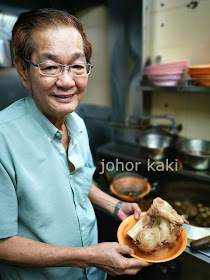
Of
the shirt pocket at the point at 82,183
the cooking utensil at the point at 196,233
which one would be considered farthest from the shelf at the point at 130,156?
the shirt pocket at the point at 82,183

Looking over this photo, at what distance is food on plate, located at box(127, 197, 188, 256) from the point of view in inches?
48.5

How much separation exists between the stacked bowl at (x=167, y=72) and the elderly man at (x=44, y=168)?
138 centimetres

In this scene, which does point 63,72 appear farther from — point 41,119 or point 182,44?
point 182,44

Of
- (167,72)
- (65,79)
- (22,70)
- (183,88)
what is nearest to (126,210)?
(65,79)

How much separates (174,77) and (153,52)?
71 cm

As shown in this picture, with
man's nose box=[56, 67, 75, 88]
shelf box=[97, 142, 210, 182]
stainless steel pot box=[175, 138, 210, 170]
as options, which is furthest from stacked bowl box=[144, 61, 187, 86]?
man's nose box=[56, 67, 75, 88]

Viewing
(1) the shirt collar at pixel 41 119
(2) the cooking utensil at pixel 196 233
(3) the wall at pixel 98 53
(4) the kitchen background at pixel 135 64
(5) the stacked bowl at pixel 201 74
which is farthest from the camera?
(3) the wall at pixel 98 53

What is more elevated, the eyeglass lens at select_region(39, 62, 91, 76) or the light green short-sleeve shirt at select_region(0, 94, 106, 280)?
the eyeglass lens at select_region(39, 62, 91, 76)

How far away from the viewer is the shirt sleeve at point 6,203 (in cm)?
102

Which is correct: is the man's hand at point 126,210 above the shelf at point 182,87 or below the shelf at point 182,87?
below

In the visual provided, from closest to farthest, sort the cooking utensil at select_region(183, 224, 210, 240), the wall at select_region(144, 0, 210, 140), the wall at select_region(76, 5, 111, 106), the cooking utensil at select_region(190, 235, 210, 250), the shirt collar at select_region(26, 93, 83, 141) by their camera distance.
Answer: the shirt collar at select_region(26, 93, 83, 141) < the cooking utensil at select_region(190, 235, 210, 250) < the cooking utensil at select_region(183, 224, 210, 240) < the wall at select_region(144, 0, 210, 140) < the wall at select_region(76, 5, 111, 106)

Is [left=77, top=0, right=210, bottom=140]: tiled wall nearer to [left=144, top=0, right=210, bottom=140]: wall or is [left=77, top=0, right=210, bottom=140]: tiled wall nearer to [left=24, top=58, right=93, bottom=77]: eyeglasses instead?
[left=144, top=0, right=210, bottom=140]: wall

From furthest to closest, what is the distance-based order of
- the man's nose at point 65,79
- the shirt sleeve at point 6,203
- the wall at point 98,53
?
the wall at point 98,53
the man's nose at point 65,79
the shirt sleeve at point 6,203

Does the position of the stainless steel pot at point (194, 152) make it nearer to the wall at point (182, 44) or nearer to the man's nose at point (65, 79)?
the wall at point (182, 44)
